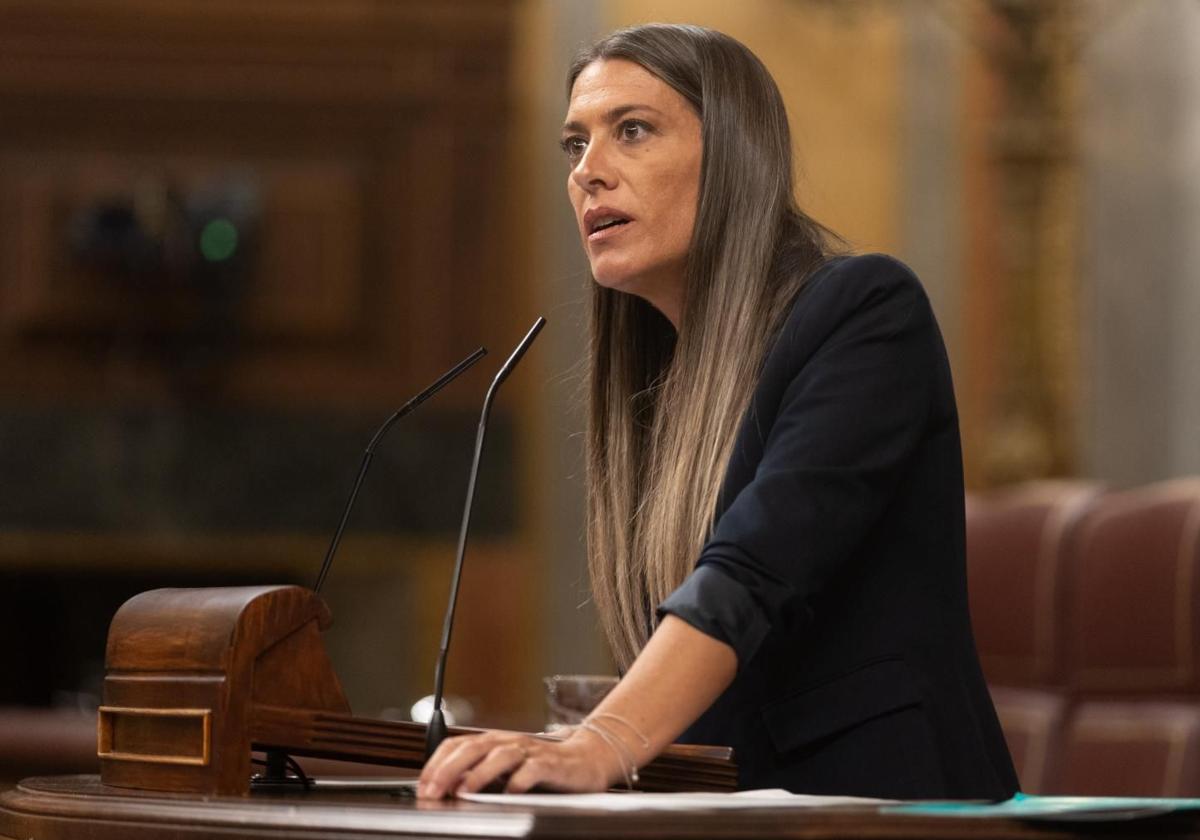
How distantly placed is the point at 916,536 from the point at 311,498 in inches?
152

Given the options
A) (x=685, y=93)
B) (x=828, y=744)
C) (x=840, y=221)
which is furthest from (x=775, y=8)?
(x=828, y=744)

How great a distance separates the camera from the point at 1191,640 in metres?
3.05

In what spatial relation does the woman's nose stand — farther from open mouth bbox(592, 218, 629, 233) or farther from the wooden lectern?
the wooden lectern

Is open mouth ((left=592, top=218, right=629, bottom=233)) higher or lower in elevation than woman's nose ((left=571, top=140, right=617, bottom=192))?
lower

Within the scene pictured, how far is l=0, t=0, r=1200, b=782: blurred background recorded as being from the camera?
524cm

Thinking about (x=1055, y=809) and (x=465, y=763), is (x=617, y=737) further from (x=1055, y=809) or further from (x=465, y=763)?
(x=1055, y=809)

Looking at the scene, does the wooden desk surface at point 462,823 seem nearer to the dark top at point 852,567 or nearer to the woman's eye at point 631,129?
the dark top at point 852,567

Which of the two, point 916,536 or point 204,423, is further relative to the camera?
point 204,423

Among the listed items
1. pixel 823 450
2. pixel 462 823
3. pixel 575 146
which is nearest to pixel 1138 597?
pixel 575 146

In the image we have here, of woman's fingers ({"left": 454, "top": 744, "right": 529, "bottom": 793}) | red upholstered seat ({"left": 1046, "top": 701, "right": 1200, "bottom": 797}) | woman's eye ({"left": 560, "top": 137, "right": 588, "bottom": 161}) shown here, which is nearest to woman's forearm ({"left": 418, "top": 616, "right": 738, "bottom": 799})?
woman's fingers ({"left": 454, "top": 744, "right": 529, "bottom": 793})

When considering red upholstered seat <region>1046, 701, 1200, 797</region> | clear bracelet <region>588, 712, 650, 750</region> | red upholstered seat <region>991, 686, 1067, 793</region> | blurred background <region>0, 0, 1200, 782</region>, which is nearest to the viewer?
clear bracelet <region>588, 712, 650, 750</region>

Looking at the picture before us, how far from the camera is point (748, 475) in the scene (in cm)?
155

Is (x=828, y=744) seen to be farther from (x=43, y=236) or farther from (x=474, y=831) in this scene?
(x=43, y=236)

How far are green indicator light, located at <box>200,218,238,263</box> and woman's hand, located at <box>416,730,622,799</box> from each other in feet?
13.6
